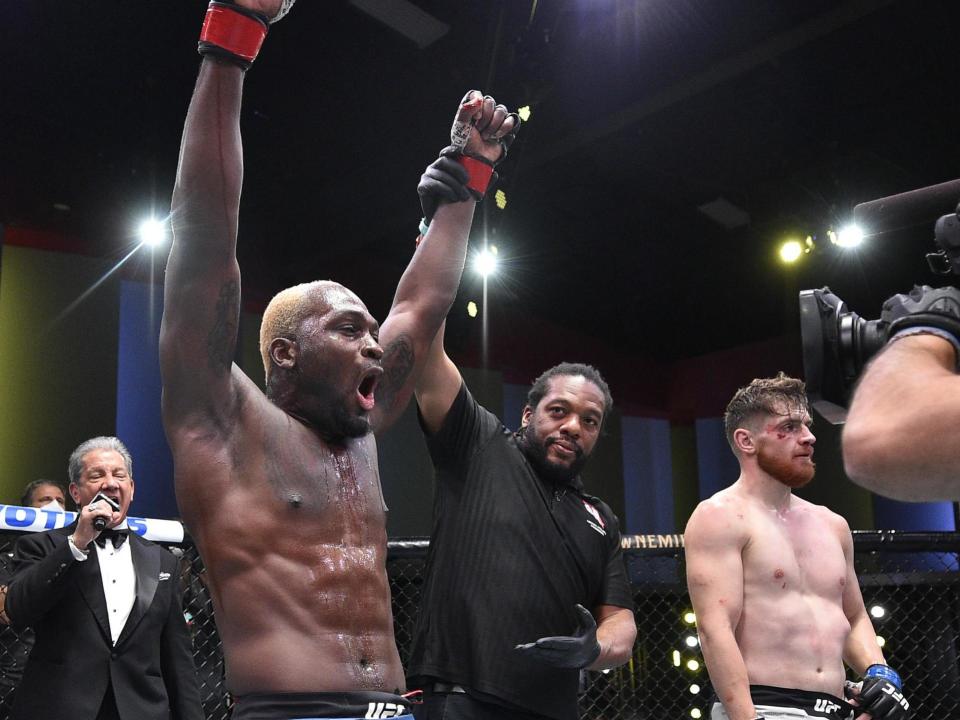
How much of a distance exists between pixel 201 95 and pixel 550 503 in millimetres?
1347

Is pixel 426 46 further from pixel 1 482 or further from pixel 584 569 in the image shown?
pixel 584 569

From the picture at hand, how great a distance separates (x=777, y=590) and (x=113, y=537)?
1900 mm

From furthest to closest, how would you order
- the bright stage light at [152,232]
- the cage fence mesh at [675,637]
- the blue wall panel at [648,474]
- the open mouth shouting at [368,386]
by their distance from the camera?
the blue wall panel at [648,474]
the bright stage light at [152,232]
the cage fence mesh at [675,637]
the open mouth shouting at [368,386]

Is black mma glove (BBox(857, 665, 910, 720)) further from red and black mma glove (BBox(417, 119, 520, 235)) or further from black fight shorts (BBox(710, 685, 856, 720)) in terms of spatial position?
red and black mma glove (BBox(417, 119, 520, 235))

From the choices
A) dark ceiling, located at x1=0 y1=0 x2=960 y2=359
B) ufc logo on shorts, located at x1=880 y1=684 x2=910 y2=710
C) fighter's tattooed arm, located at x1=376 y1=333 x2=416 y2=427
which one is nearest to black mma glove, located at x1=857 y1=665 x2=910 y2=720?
ufc logo on shorts, located at x1=880 y1=684 x2=910 y2=710

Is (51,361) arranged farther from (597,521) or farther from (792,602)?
(792,602)

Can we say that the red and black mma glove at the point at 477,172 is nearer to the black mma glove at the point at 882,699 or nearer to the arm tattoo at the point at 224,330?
the arm tattoo at the point at 224,330

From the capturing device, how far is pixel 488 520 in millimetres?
2314

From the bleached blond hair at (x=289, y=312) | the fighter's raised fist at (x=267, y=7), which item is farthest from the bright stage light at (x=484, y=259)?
the fighter's raised fist at (x=267, y=7)

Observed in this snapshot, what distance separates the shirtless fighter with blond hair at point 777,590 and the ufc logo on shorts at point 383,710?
1.31m

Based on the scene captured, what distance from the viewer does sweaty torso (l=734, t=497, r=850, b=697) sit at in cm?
263

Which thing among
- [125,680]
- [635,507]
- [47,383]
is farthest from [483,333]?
[125,680]

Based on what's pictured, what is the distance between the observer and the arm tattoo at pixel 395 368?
1.90 metres

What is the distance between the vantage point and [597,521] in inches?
98.3
